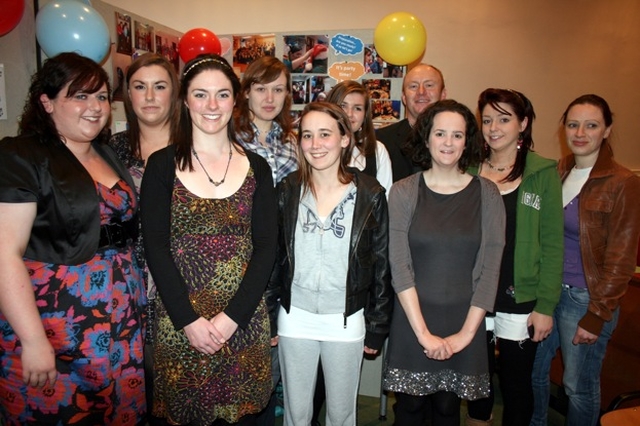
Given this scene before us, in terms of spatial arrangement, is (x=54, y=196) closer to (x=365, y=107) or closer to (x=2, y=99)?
(x=2, y=99)

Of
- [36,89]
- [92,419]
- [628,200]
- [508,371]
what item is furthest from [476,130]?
[92,419]

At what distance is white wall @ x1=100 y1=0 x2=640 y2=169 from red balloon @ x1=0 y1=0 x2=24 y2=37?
3.28m

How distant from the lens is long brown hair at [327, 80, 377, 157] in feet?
7.81

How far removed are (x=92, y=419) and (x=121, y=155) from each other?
1.14 m

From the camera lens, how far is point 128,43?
2.84m

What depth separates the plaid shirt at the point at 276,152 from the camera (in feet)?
7.16

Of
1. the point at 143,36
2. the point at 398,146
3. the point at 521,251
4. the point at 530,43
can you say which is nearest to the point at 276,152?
the point at 398,146

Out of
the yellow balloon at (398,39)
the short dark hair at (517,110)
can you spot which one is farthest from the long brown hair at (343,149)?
the yellow balloon at (398,39)

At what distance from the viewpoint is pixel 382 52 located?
326 cm

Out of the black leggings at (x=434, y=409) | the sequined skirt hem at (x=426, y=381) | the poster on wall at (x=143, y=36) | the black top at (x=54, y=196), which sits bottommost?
the black leggings at (x=434, y=409)

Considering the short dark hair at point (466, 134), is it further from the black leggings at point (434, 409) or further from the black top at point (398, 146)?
the black leggings at point (434, 409)

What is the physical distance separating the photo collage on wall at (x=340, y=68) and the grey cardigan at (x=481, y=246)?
5.16ft

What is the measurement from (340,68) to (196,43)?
3.83 feet

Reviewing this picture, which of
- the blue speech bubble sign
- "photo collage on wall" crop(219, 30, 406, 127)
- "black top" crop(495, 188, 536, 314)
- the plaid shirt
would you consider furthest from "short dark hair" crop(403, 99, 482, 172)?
the blue speech bubble sign
